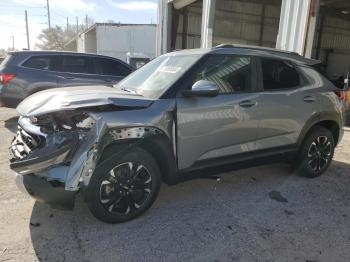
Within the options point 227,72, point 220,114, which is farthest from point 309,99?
point 220,114

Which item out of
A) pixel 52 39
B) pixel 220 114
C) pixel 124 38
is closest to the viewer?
pixel 220 114

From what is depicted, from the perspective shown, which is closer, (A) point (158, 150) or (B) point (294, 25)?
(A) point (158, 150)

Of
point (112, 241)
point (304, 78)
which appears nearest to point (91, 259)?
point (112, 241)

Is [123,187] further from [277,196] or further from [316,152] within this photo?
[316,152]

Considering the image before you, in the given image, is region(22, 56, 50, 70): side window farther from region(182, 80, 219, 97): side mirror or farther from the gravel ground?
region(182, 80, 219, 97): side mirror

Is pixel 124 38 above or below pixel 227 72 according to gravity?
below

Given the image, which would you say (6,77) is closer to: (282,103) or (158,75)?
(158,75)

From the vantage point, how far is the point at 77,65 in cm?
843

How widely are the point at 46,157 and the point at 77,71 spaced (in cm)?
584

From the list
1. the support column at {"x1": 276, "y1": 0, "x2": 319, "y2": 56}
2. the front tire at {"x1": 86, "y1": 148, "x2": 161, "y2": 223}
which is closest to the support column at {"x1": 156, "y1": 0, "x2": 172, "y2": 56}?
the support column at {"x1": 276, "y1": 0, "x2": 319, "y2": 56}

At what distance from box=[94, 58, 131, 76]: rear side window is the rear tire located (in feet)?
18.4

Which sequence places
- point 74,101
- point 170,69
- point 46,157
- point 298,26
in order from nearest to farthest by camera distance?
1. point 46,157
2. point 74,101
3. point 170,69
4. point 298,26

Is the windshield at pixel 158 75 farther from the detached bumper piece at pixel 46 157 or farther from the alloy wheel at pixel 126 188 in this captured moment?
the detached bumper piece at pixel 46 157

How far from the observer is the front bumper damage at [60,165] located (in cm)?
298
